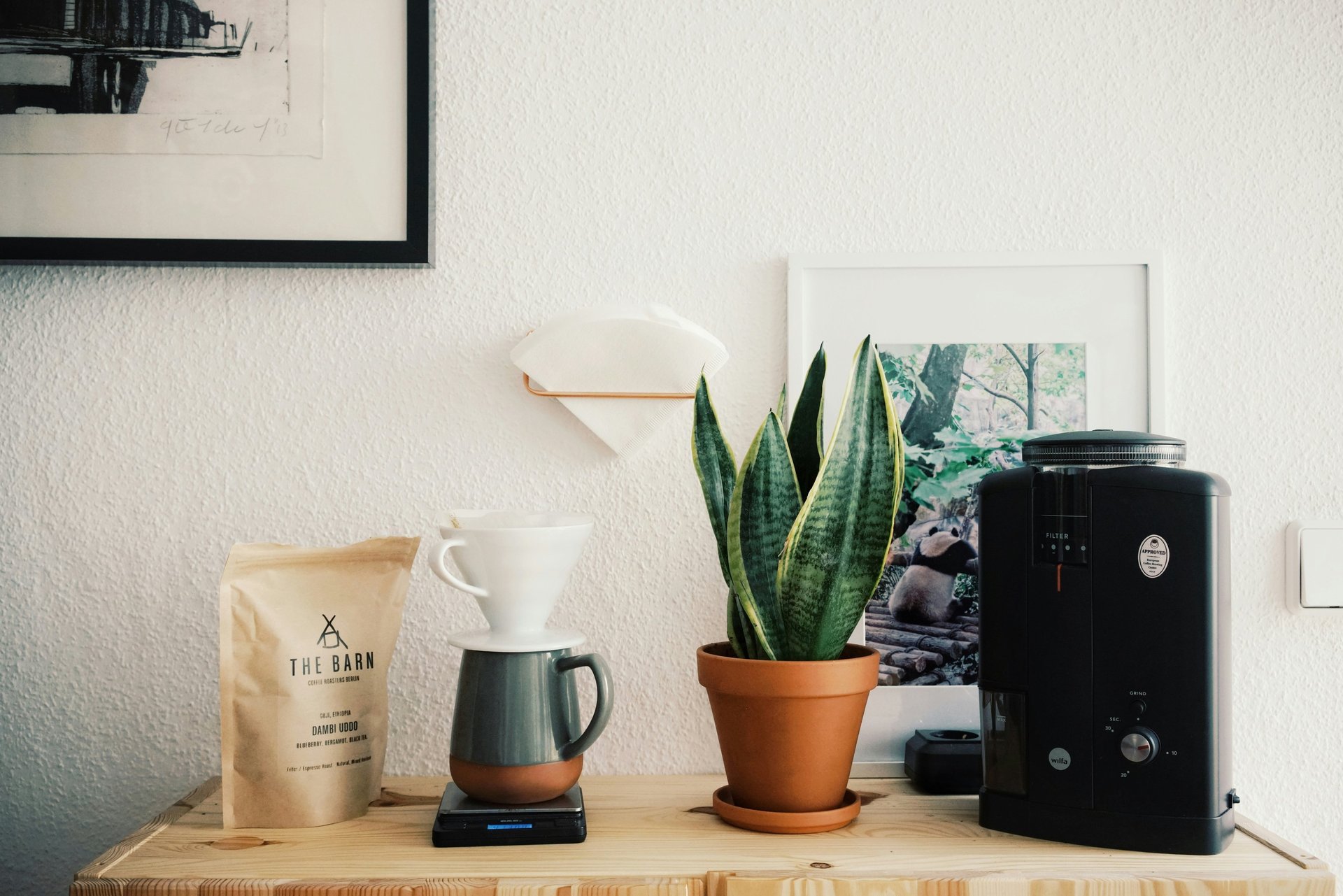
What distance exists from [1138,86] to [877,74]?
289 mm

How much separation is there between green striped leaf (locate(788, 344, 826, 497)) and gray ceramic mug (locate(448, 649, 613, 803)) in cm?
26

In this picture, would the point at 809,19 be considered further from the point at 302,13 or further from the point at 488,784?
the point at 488,784

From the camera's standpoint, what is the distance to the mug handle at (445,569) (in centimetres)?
79

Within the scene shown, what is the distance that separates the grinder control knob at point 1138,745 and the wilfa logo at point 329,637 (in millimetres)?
675

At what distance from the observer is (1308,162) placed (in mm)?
1011

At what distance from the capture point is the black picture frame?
982 millimetres

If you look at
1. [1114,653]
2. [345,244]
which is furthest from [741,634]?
[345,244]

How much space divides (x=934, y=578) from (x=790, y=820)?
33 cm

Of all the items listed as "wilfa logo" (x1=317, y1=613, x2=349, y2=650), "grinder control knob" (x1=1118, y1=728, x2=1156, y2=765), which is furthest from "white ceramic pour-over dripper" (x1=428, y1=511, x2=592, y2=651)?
"grinder control knob" (x1=1118, y1=728, x2=1156, y2=765)

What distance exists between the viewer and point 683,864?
717 millimetres

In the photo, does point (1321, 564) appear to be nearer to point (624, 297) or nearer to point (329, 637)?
point (624, 297)

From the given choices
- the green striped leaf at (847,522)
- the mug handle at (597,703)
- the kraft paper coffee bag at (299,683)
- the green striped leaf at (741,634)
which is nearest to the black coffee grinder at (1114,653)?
the green striped leaf at (847,522)

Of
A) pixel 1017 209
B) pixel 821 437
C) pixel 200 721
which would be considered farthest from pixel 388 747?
pixel 1017 209

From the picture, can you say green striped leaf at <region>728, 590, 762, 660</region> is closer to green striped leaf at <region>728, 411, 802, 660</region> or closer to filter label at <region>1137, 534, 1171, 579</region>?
green striped leaf at <region>728, 411, 802, 660</region>
